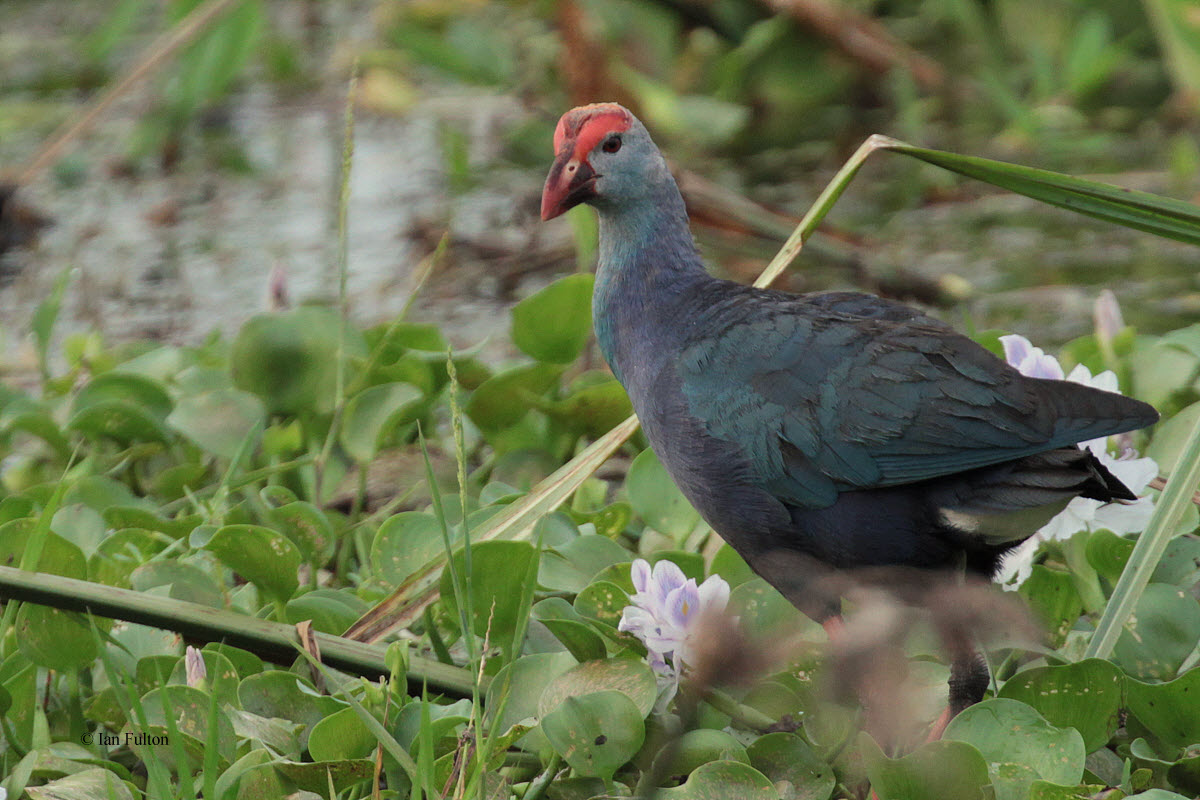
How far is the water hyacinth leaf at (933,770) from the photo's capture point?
1.47 metres

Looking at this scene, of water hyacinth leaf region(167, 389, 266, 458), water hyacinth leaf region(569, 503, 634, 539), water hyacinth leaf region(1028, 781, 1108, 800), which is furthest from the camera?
water hyacinth leaf region(167, 389, 266, 458)

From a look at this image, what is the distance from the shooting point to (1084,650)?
182cm

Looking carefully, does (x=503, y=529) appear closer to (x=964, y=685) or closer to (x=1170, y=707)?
(x=964, y=685)

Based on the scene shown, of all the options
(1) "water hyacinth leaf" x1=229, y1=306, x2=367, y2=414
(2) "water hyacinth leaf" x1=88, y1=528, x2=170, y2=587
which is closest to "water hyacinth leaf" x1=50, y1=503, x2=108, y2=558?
(2) "water hyacinth leaf" x1=88, y1=528, x2=170, y2=587

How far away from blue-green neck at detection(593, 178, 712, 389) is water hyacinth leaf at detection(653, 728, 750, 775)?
1.62 feet

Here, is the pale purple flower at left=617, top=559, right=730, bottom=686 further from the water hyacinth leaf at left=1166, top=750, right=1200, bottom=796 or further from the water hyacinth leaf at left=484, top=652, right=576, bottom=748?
the water hyacinth leaf at left=1166, top=750, right=1200, bottom=796

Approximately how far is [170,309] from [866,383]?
8.05ft

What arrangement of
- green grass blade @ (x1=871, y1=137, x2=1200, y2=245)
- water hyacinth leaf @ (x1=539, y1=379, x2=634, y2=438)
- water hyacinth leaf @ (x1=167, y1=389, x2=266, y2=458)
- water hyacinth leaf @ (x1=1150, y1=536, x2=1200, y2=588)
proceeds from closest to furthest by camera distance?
green grass blade @ (x1=871, y1=137, x2=1200, y2=245), water hyacinth leaf @ (x1=1150, y1=536, x2=1200, y2=588), water hyacinth leaf @ (x1=167, y1=389, x2=266, y2=458), water hyacinth leaf @ (x1=539, y1=379, x2=634, y2=438)

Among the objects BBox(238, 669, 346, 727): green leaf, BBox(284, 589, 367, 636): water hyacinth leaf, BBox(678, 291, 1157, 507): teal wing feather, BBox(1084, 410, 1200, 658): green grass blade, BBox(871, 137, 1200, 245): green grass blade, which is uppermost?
BBox(871, 137, 1200, 245): green grass blade

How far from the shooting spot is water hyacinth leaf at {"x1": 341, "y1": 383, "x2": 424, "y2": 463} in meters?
2.33

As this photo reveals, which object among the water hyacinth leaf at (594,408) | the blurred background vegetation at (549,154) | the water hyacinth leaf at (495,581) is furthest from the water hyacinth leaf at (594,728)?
the blurred background vegetation at (549,154)

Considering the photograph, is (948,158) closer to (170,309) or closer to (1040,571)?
(1040,571)

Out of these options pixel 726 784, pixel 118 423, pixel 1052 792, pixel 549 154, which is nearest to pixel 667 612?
pixel 726 784

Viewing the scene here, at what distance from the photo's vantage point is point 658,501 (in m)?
2.19
